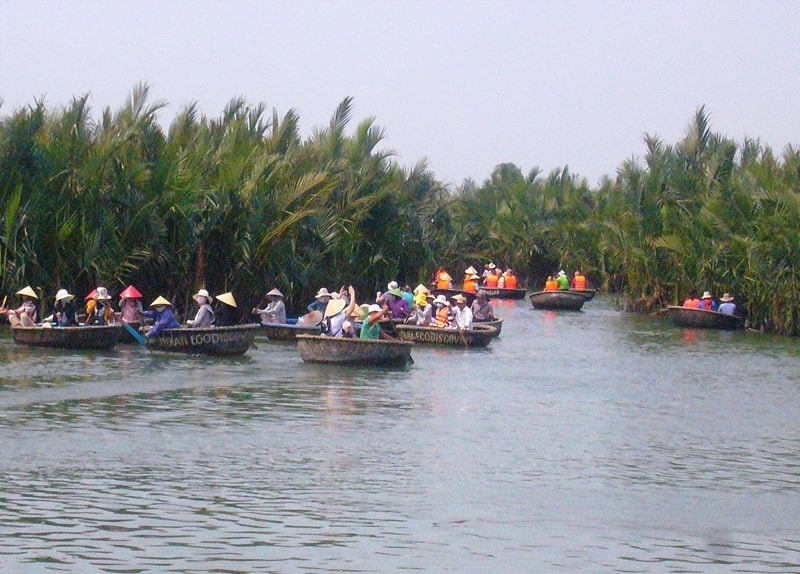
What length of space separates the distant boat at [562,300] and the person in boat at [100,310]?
23.8 m

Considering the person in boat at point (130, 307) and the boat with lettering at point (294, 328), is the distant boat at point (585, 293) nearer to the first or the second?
the boat with lettering at point (294, 328)

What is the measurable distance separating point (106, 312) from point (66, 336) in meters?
1.34

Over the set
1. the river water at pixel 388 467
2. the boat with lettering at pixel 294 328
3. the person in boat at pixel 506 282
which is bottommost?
the river water at pixel 388 467

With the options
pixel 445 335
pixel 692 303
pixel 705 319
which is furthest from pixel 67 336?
pixel 692 303

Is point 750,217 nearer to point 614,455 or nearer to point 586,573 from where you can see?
point 614,455

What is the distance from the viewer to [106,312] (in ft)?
90.0

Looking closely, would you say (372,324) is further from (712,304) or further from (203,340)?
(712,304)

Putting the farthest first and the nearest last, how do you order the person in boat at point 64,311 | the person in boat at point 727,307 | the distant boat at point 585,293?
the distant boat at point 585,293 < the person in boat at point 727,307 < the person in boat at point 64,311

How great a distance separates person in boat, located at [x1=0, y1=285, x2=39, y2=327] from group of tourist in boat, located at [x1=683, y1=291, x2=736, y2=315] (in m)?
19.2

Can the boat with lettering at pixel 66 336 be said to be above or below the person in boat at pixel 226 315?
below

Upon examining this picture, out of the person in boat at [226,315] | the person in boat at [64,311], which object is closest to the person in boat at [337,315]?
the person in boat at [226,315]

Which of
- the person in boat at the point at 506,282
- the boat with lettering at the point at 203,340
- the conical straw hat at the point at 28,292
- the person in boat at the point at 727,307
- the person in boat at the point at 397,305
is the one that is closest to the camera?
the boat with lettering at the point at 203,340

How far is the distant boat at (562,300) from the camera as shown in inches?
1911

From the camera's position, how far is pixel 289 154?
36.5m
